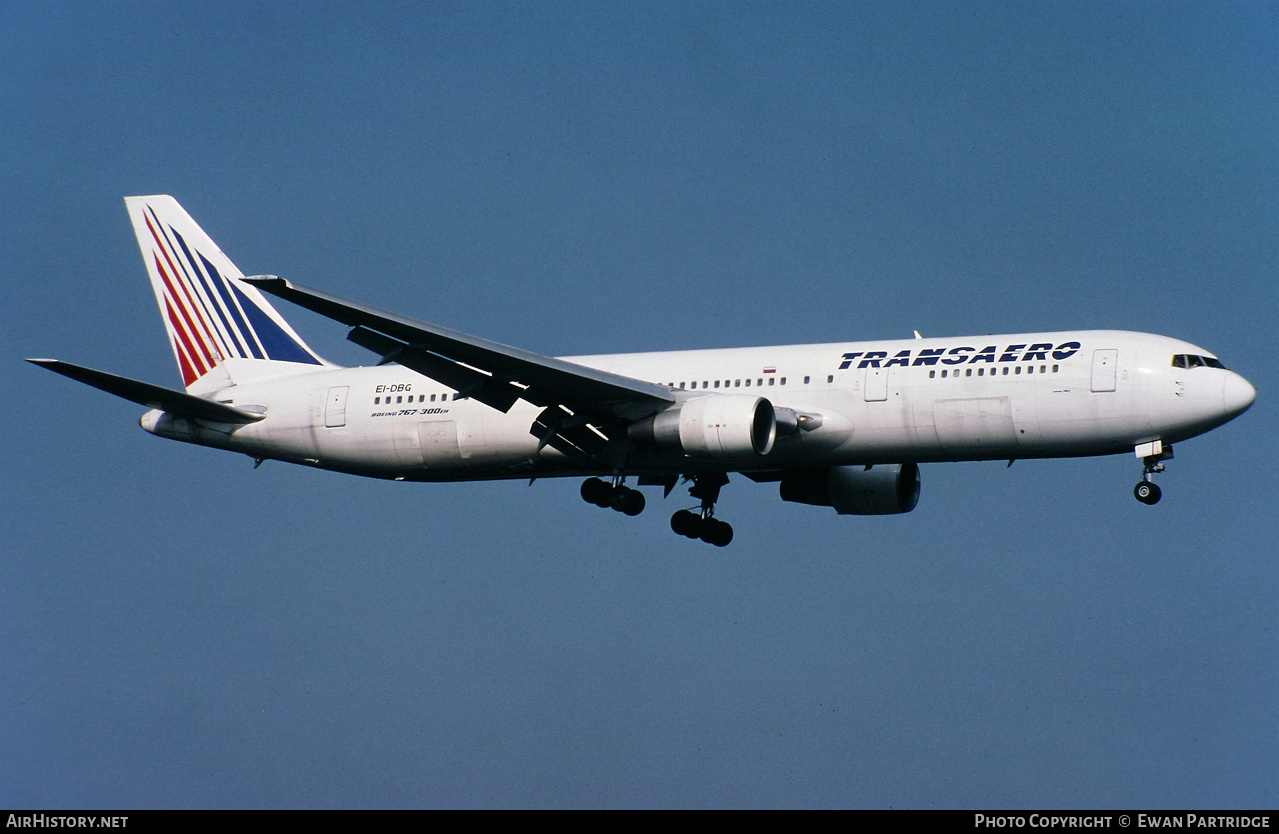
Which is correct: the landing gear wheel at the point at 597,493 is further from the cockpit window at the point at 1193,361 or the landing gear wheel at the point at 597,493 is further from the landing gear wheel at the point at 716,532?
the cockpit window at the point at 1193,361

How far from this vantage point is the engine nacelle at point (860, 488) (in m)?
→ 46.6

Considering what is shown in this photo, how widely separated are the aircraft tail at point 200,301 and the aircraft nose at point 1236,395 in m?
24.7

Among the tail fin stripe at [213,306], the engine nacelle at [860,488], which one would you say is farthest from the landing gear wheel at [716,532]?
the tail fin stripe at [213,306]

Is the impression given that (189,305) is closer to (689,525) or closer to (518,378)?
(518,378)

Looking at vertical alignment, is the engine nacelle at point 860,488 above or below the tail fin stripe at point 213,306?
below

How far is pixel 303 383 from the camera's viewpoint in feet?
153

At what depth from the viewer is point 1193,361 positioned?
128 feet

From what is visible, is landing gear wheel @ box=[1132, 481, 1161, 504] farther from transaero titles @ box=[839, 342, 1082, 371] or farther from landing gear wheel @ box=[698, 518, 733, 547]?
landing gear wheel @ box=[698, 518, 733, 547]

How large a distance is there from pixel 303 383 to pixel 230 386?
9.57 feet

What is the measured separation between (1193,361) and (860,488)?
1070 cm

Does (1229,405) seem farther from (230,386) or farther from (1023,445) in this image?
(230,386)

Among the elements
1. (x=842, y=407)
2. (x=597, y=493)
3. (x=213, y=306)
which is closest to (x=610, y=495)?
(x=597, y=493)

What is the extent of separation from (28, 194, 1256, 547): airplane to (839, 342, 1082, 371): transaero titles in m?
0.05
